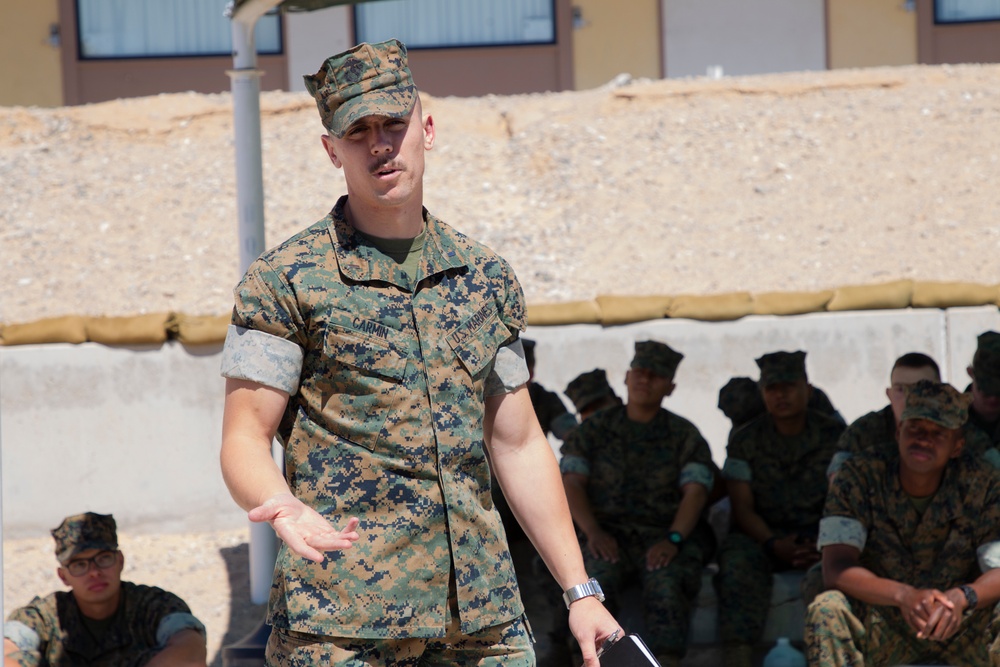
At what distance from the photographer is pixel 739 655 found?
4.75 m

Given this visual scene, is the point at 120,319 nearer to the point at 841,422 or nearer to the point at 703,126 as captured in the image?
the point at 841,422

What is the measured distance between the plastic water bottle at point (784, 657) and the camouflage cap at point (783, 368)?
1233 millimetres

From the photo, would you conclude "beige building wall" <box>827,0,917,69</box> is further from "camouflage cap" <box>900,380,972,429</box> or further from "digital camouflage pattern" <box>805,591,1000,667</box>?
"digital camouflage pattern" <box>805,591,1000,667</box>

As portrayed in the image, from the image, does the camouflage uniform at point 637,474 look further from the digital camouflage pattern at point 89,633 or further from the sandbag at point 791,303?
the sandbag at point 791,303

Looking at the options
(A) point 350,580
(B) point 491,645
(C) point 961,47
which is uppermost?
(C) point 961,47

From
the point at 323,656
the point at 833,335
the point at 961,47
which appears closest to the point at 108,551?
the point at 323,656

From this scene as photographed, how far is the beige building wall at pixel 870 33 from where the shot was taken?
13.2 meters

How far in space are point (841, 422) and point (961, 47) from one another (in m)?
9.22

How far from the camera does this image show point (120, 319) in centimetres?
685

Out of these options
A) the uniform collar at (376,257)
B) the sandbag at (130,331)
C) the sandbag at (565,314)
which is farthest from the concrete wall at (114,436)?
the uniform collar at (376,257)

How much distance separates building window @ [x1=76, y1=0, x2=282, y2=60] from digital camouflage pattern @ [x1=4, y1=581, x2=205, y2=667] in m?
9.87

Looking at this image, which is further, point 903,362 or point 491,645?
point 903,362

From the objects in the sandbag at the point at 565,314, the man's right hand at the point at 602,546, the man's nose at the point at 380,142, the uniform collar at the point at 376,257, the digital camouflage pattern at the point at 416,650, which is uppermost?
the man's nose at the point at 380,142

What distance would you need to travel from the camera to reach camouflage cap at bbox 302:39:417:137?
2156mm
